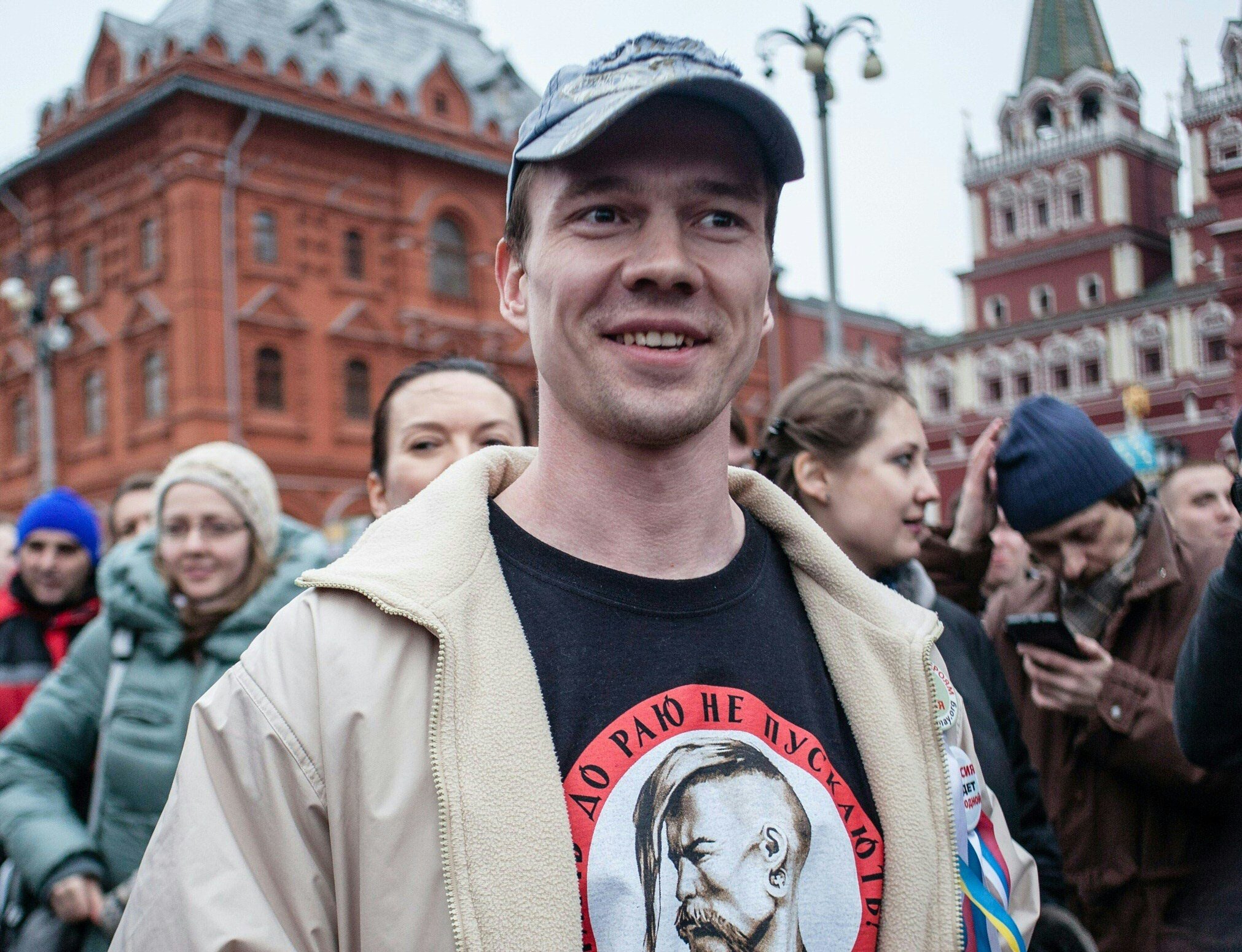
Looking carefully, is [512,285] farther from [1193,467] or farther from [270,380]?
[270,380]

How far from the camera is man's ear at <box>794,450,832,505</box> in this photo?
3.43 m

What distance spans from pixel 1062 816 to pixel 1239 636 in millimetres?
1258

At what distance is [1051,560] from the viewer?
357 cm

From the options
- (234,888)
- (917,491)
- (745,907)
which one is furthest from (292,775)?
(917,491)

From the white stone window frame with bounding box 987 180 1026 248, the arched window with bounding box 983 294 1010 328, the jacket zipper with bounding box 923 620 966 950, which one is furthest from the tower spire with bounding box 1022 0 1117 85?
the jacket zipper with bounding box 923 620 966 950

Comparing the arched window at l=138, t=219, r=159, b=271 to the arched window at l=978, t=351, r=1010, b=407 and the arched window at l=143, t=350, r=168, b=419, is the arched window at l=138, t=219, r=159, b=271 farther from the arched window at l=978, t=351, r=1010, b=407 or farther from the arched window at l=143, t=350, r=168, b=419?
the arched window at l=978, t=351, r=1010, b=407

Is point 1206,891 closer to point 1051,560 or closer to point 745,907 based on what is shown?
point 1051,560

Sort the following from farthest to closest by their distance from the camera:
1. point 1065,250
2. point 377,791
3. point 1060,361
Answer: point 1065,250 → point 1060,361 → point 377,791

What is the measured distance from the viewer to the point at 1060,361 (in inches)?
1866

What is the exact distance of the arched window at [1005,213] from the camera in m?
49.9

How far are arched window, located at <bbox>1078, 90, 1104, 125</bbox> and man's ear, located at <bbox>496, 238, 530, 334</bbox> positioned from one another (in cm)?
5372

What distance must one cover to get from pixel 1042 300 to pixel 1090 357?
3.55 m

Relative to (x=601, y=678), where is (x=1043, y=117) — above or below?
above

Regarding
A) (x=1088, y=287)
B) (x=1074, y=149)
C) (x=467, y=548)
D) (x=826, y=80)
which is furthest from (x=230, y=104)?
(x=1074, y=149)
